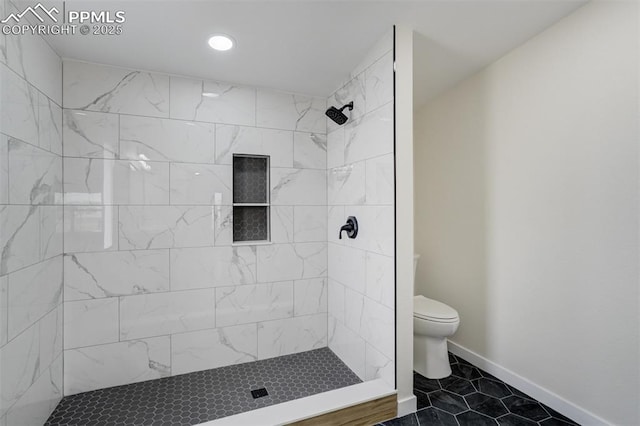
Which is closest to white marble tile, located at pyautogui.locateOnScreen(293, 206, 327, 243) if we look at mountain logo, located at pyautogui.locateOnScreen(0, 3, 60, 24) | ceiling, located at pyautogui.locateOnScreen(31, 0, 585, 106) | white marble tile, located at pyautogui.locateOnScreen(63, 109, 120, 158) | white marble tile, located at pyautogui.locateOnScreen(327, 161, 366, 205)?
white marble tile, located at pyautogui.locateOnScreen(327, 161, 366, 205)

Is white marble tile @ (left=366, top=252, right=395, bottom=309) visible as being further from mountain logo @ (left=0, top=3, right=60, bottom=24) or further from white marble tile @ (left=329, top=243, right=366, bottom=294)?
mountain logo @ (left=0, top=3, right=60, bottom=24)

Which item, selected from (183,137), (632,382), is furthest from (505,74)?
(183,137)

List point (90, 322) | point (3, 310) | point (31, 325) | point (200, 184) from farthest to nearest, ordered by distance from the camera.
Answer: point (200, 184), point (90, 322), point (31, 325), point (3, 310)

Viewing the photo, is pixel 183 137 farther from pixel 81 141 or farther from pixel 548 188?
pixel 548 188

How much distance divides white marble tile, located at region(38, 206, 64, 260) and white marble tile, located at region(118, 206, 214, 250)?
0.34 m

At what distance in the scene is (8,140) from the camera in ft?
4.91

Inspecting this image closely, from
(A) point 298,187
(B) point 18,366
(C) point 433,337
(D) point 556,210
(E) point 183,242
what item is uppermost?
(A) point 298,187

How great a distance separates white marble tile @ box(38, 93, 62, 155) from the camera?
5.92 ft

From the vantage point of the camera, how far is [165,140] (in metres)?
2.32

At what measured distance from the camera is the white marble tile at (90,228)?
2.08m

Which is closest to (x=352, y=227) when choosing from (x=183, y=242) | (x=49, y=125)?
(x=183, y=242)

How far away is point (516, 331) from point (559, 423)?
54 centimetres

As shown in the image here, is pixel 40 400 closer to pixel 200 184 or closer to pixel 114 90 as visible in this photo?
pixel 200 184

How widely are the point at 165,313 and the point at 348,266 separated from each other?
144 cm
